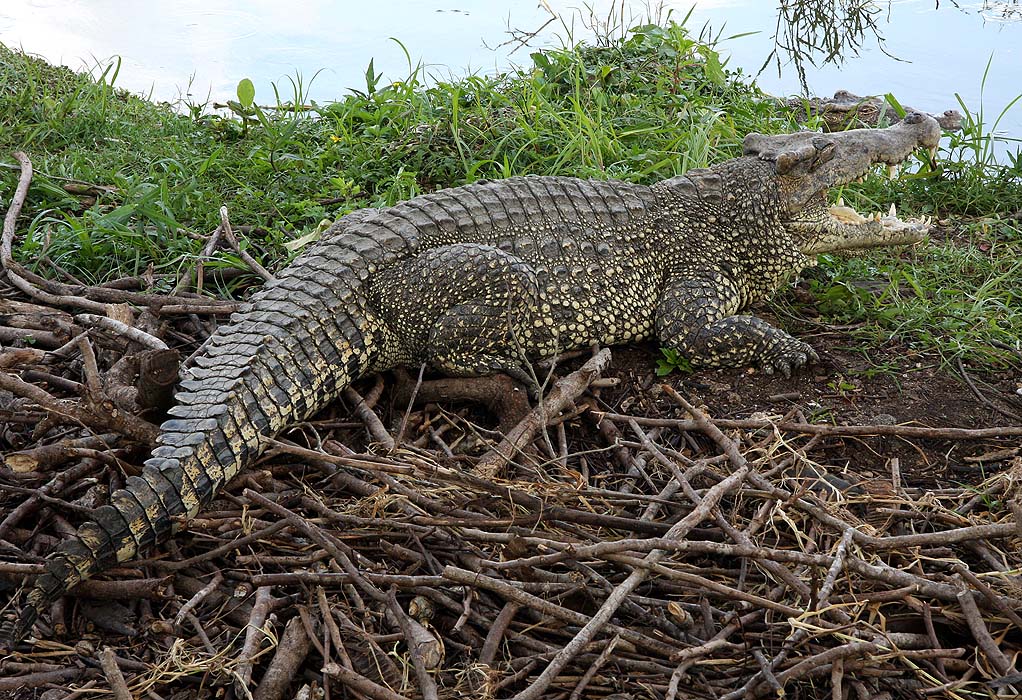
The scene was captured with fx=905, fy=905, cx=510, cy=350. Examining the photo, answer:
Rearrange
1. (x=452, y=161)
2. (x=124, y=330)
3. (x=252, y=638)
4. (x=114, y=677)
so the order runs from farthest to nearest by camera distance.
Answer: (x=452, y=161) < (x=124, y=330) < (x=252, y=638) < (x=114, y=677)

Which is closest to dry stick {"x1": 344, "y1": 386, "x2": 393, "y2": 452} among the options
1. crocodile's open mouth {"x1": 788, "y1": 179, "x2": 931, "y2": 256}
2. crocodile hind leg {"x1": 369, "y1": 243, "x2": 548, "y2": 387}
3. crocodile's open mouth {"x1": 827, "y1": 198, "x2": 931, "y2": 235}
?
crocodile hind leg {"x1": 369, "y1": 243, "x2": 548, "y2": 387}

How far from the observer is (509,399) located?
12.5 ft

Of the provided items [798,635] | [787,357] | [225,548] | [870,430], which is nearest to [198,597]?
[225,548]

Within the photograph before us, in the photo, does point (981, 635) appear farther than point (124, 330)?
No

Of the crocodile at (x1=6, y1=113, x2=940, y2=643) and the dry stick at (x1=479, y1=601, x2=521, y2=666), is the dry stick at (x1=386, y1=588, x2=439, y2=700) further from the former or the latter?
the crocodile at (x1=6, y1=113, x2=940, y2=643)

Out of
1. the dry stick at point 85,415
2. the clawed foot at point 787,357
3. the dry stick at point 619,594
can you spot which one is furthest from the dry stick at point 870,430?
the dry stick at point 85,415

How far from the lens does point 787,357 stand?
4188mm

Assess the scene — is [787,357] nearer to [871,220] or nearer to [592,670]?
[871,220]

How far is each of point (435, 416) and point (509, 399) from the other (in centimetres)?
32

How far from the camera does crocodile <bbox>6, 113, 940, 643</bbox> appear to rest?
127 inches

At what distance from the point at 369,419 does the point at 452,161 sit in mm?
2430

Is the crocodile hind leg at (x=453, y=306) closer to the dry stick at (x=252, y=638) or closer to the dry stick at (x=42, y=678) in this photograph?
the dry stick at (x=252, y=638)

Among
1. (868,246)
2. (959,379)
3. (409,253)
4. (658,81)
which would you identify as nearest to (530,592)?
(409,253)

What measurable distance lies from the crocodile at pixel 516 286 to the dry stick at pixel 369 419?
0.11m
